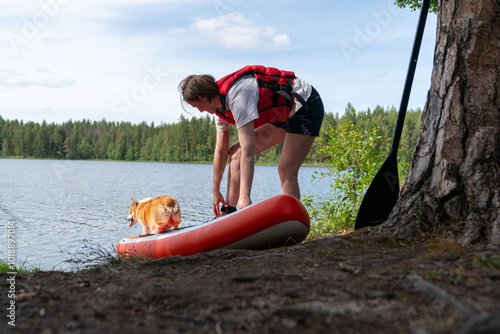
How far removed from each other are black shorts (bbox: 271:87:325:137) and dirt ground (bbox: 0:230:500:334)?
5.35 feet

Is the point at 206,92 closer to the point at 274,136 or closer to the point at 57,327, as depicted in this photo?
the point at 274,136

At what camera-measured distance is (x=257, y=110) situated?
349 cm

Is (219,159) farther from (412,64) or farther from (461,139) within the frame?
(461,139)

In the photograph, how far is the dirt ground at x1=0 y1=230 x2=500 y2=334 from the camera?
1482 mm

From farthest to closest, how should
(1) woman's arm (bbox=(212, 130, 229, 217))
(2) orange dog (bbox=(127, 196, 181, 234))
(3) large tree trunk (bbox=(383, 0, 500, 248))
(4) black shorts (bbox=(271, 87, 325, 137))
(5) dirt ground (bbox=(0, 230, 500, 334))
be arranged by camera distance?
(2) orange dog (bbox=(127, 196, 181, 234)) → (1) woman's arm (bbox=(212, 130, 229, 217)) → (4) black shorts (bbox=(271, 87, 325, 137)) → (3) large tree trunk (bbox=(383, 0, 500, 248)) → (5) dirt ground (bbox=(0, 230, 500, 334))

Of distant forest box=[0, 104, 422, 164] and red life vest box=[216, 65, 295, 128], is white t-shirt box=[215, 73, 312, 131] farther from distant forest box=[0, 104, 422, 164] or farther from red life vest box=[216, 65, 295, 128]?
distant forest box=[0, 104, 422, 164]

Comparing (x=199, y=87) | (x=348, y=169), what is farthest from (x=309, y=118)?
(x=348, y=169)

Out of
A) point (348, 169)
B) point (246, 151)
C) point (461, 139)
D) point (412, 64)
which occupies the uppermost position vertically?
point (412, 64)

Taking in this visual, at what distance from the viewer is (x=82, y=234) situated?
8.26m

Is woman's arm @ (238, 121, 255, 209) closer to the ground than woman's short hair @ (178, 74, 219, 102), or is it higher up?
closer to the ground

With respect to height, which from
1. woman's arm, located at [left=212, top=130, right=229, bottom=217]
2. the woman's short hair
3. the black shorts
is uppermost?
the woman's short hair

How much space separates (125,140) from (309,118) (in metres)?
79.7

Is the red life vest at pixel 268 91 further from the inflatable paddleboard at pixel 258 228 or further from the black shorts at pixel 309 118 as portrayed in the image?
the inflatable paddleboard at pixel 258 228

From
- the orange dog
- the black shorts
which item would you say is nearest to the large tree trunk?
the black shorts
